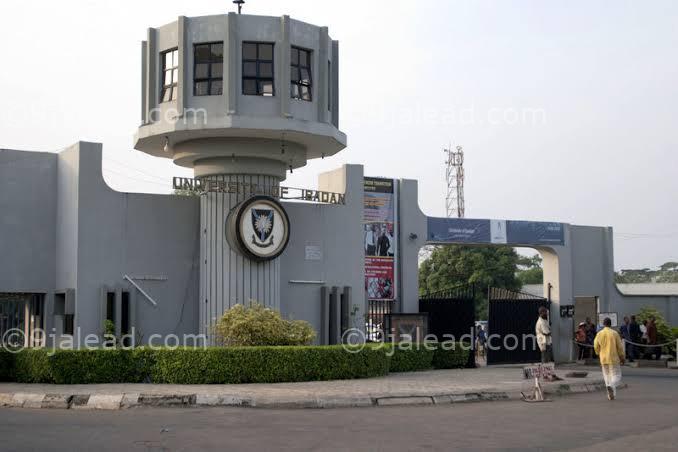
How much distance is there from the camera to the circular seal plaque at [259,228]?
23016 millimetres

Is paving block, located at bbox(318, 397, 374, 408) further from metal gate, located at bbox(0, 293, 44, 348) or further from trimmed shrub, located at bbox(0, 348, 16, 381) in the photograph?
metal gate, located at bbox(0, 293, 44, 348)

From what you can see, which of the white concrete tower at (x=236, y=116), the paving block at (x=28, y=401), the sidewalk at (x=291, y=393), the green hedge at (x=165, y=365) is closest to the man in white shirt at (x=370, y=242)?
the white concrete tower at (x=236, y=116)

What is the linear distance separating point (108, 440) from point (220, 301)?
11.7 meters

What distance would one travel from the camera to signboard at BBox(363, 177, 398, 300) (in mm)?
29062

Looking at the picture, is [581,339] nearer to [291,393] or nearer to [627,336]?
[627,336]

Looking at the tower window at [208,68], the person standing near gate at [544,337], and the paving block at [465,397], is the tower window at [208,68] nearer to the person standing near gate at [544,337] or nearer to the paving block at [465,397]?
the person standing near gate at [544,337]

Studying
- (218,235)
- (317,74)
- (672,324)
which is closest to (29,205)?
(218,235)

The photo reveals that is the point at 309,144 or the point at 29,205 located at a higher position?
the point at 309,144

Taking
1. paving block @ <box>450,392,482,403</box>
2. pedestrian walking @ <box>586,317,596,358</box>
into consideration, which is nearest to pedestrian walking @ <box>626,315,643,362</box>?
pedestrian walking @ <box>586,317,596,358</box>

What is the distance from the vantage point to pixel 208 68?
2275 cm

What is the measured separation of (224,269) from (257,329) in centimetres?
272

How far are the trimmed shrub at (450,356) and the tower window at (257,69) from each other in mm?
9224

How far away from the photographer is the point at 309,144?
24.2 metres

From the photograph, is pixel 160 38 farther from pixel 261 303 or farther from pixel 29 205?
pixel 261 303
